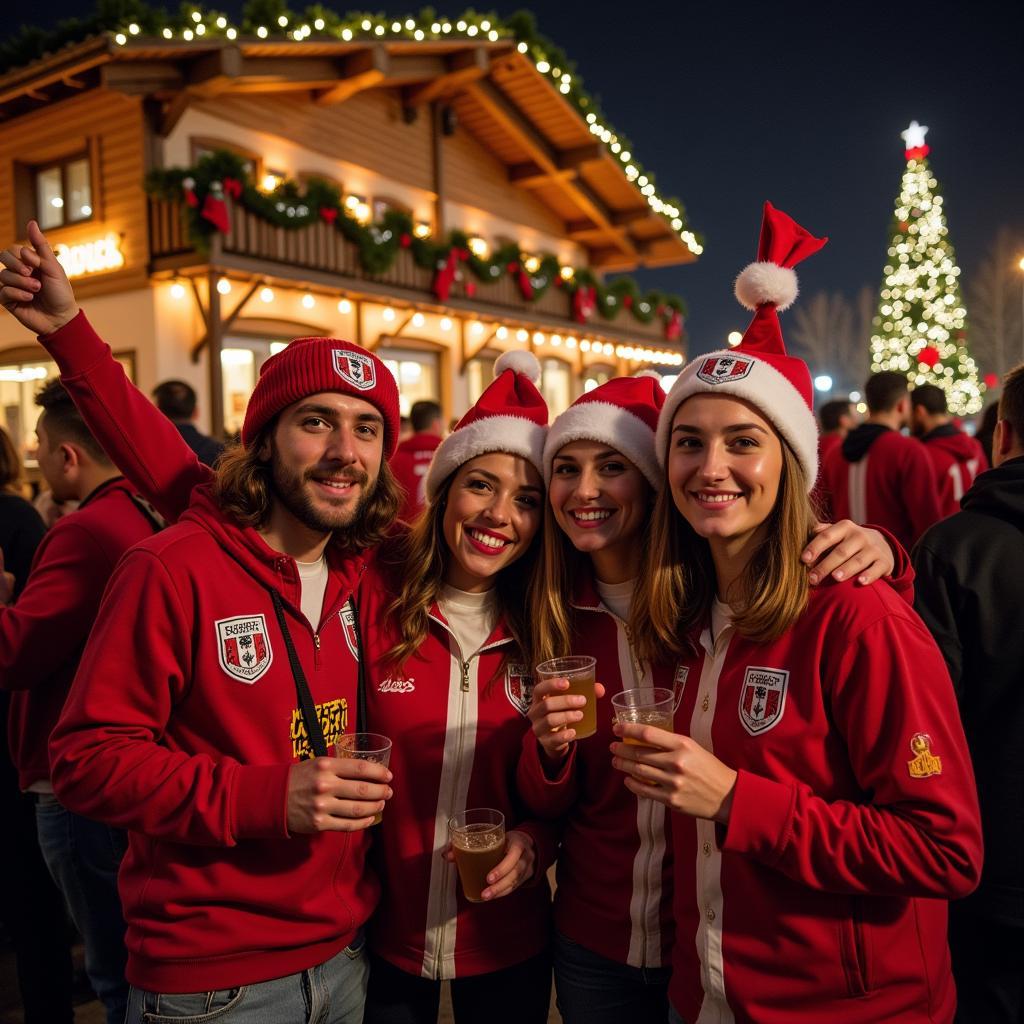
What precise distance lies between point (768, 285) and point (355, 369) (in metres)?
1.32

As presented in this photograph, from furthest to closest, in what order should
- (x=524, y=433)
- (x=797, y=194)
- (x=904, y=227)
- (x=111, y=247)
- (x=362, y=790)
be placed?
(x=797, y=194) → (x=904, y=227) → (x=111, y=247) → (x=524, y=433) → (x=362, y=790)

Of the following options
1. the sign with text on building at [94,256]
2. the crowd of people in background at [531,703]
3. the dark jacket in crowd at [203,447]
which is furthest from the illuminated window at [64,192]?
the crowd of people in background at [531,703]

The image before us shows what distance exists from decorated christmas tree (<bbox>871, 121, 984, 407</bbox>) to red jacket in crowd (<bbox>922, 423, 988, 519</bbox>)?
67.4 ft

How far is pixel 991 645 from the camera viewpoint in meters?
2.59

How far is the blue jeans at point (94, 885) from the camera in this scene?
323 cm

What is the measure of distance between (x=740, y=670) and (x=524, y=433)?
1206 millimetres

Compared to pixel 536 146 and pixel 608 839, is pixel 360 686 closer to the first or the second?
pixel 608 839

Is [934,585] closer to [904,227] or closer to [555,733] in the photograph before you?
[555,733]

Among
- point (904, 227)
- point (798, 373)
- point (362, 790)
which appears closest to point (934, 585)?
point (798, 373)

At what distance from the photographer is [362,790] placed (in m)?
1.99

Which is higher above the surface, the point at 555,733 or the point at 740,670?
the point at 740,670

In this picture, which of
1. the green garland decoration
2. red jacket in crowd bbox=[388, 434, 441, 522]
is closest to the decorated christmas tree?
the green garland decoration

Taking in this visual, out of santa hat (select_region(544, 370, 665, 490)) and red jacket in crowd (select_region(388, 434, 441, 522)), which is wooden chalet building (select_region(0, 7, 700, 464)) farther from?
santa hat (select_region(544, 370, 665, 490))

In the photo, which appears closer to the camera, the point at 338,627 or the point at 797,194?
the point at 338,627
